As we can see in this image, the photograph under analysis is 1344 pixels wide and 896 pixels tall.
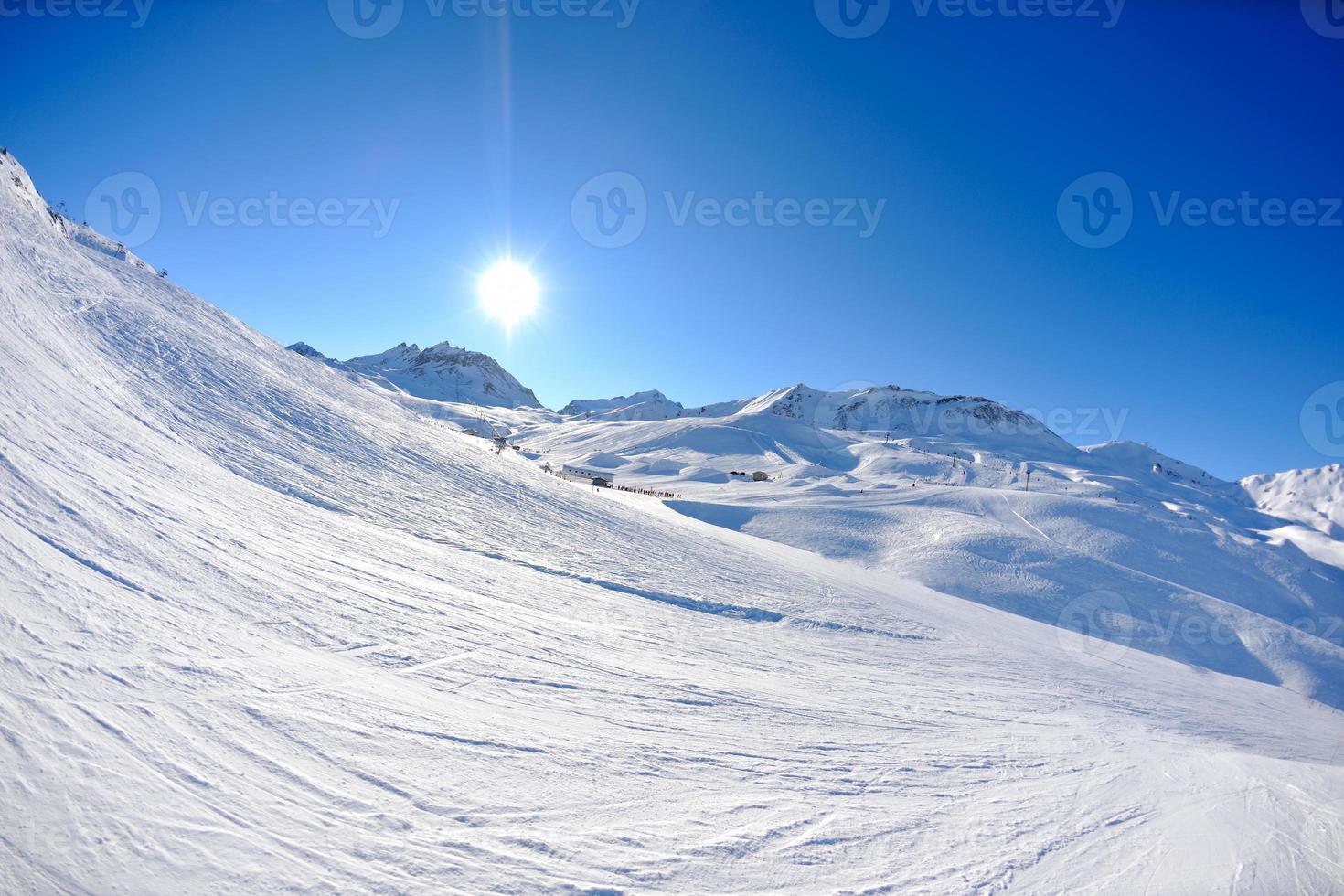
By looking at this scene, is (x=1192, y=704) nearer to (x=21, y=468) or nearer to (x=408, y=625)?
(x=408, y=625)

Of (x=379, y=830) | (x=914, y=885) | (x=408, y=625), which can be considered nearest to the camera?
(x=379, y=830)

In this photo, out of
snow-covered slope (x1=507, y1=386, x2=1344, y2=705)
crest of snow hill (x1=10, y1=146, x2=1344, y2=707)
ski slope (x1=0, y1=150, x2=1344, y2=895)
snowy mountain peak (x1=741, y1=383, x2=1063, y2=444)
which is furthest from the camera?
snowy mountain peak (x1=741, y1=383, x2=1063, y2=444)

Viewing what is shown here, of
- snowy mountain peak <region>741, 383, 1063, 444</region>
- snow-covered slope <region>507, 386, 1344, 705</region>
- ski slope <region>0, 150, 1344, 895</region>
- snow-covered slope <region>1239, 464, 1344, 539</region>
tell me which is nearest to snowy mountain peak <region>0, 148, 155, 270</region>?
ski slope <region>0, 150, 1344, 895</region>

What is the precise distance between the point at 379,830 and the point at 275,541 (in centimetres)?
585

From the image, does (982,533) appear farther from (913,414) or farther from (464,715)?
(913,414)

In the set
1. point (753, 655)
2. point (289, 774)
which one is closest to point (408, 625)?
point (289, 774)

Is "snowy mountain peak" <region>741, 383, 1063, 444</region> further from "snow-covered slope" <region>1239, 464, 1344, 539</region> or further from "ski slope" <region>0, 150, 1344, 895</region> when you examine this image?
"ski slope" <region>0, 150, 1344, 895</region>

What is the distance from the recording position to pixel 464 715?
5344mm

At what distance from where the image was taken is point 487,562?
35.6 ft

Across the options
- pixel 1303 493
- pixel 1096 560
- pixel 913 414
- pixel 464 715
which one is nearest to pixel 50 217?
pixel 464 715

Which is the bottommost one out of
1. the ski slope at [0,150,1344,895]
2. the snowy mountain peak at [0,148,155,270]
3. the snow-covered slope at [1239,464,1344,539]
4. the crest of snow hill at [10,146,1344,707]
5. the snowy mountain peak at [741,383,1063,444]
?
the ski slope at [0,150,1344,895]

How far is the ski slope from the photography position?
352 cm

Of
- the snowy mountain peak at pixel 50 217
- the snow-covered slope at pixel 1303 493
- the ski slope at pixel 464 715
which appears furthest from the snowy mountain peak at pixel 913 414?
the ski slope at pixel 464 715

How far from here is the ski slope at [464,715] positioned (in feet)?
11.6
